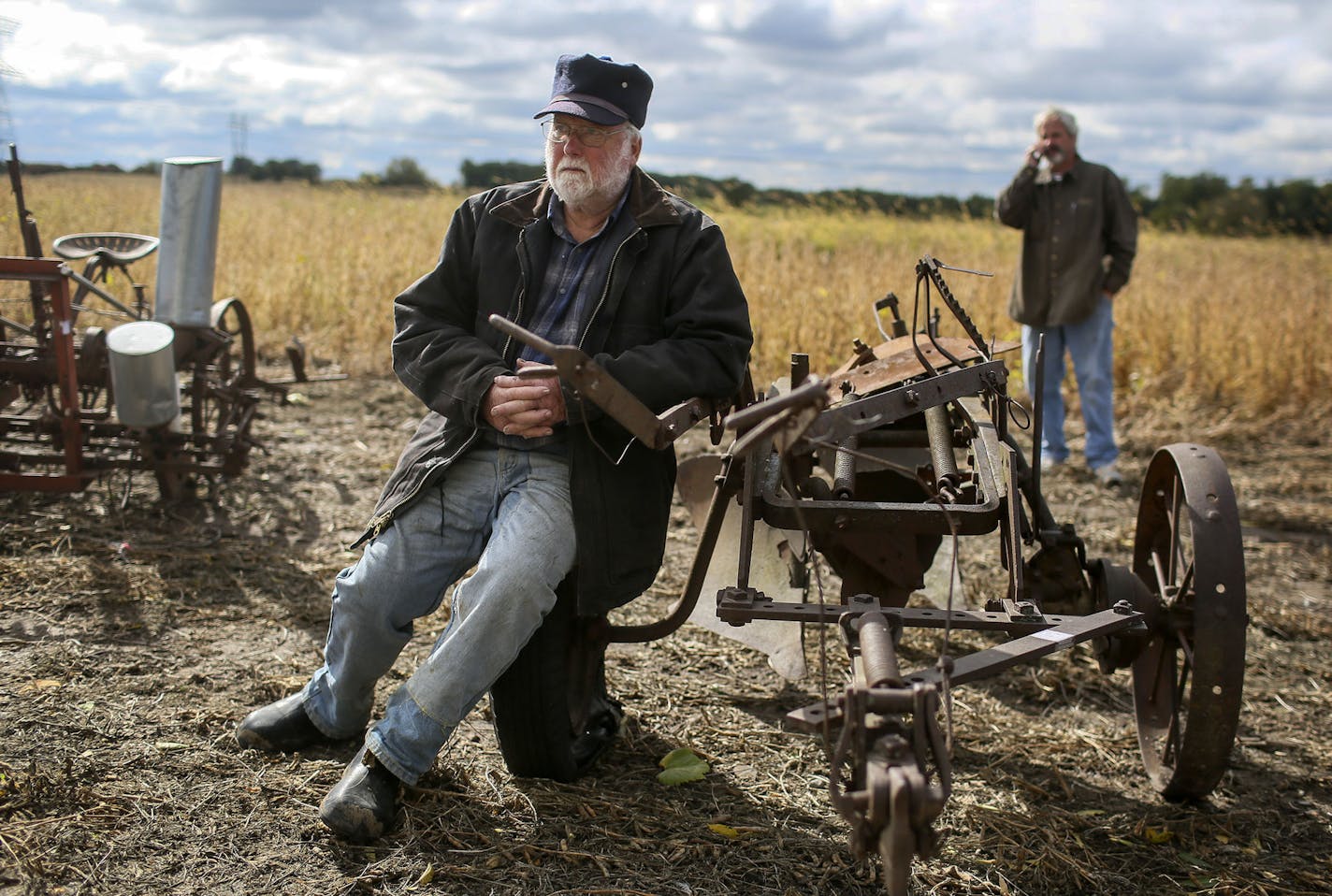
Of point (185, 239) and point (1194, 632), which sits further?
point (185, 239)

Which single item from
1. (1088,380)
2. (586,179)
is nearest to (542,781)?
(586,179)

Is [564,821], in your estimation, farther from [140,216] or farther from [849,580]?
[140,216]

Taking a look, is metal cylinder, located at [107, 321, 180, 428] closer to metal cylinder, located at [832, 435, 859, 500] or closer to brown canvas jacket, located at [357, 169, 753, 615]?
brown canvas jacket, located at [357, 169, 753, 615]

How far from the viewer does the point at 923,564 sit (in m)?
3.22

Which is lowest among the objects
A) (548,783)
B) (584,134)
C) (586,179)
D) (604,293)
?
(548,783)

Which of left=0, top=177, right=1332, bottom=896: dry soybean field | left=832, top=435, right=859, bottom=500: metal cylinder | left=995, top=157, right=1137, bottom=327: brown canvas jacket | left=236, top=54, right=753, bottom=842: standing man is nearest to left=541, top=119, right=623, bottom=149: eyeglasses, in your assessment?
left=236, top=54, right=753, bottom=842: standing man

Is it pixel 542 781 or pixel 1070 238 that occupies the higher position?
pixel 1070 238

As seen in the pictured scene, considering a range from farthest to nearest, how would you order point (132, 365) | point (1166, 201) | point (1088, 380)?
1. point (1166, 201)
2. point (1088, 380)
3. point (132, 365)

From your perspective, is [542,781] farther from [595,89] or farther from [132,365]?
[132,365]

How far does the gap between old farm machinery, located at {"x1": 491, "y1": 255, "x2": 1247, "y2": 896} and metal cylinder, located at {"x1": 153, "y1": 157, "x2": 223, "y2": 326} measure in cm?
287

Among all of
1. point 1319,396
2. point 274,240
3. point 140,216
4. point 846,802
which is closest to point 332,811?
point 846,802

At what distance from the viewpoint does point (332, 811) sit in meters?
2.60

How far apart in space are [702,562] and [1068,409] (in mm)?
5650

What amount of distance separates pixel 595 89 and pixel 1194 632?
2065 mm
